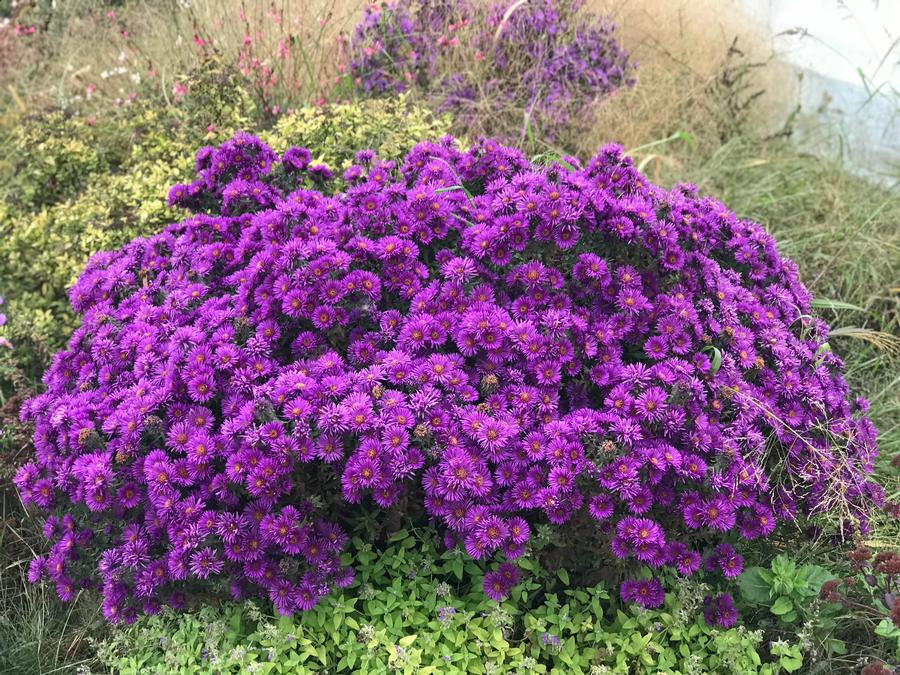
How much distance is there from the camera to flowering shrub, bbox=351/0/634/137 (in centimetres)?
456

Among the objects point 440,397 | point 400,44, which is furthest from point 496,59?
point 440,397

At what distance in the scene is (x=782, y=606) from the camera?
2.03 m

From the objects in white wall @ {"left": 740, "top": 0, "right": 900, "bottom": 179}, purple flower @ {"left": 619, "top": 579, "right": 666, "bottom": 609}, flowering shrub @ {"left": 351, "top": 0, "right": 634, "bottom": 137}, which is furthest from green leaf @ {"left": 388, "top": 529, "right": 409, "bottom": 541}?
white wall @ {"left": 740, "top": 0, "right": 900, "bottom": 179}

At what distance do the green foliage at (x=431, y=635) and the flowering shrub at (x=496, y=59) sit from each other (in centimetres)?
298

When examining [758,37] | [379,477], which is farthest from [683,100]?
[379,477]

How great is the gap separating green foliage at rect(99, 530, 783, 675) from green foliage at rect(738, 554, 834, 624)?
0.13 m

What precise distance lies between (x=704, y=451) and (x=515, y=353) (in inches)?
21.7

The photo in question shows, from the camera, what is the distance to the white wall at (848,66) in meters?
4.82

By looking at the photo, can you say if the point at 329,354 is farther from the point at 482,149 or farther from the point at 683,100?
the point at 683,100

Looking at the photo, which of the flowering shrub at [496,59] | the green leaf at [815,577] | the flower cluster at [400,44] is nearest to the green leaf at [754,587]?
the green leaf at [815,577]

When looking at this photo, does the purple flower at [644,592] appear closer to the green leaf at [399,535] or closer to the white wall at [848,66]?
the green leaf at [399,535]

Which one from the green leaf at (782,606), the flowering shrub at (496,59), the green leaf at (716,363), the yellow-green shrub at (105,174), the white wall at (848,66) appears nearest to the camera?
the green leaf at (782,606)

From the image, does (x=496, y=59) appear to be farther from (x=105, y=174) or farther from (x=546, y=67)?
(x=105, y=174)

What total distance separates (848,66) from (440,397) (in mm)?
5109
